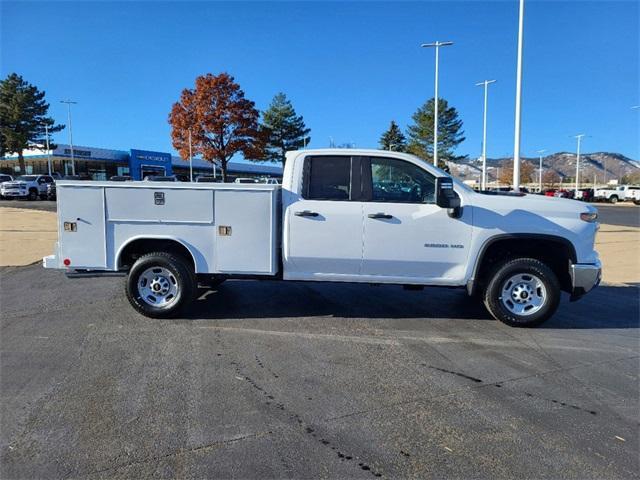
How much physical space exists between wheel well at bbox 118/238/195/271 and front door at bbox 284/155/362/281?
132cm

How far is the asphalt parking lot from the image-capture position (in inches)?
119

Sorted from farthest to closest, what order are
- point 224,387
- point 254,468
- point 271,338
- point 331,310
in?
point 331,310
point 271,338
point 224,387
point 254,468

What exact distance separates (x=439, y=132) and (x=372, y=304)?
5473 centimetres

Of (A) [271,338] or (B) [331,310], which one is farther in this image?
(B) [331,310]

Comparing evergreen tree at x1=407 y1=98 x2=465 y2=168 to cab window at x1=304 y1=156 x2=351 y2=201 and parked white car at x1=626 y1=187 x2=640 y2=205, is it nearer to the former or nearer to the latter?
parked white car at x1=626 y1=187 x2=640 y2=205

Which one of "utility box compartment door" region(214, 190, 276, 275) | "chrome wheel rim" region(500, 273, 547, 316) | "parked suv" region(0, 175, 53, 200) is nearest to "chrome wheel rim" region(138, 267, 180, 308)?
"utility box compartment door" region(214, 190, 276, 275)

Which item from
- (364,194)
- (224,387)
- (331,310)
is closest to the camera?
(224,387)

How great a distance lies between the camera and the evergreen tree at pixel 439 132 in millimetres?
57125

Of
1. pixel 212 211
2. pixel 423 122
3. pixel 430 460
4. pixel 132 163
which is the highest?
pixel 423 122

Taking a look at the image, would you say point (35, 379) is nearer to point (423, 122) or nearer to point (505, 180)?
point (423, 122)

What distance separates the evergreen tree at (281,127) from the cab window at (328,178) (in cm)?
5451

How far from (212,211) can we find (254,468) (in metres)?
3.47

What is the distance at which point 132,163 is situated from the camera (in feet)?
188

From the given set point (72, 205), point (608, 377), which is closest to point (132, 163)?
point (72, 205)
